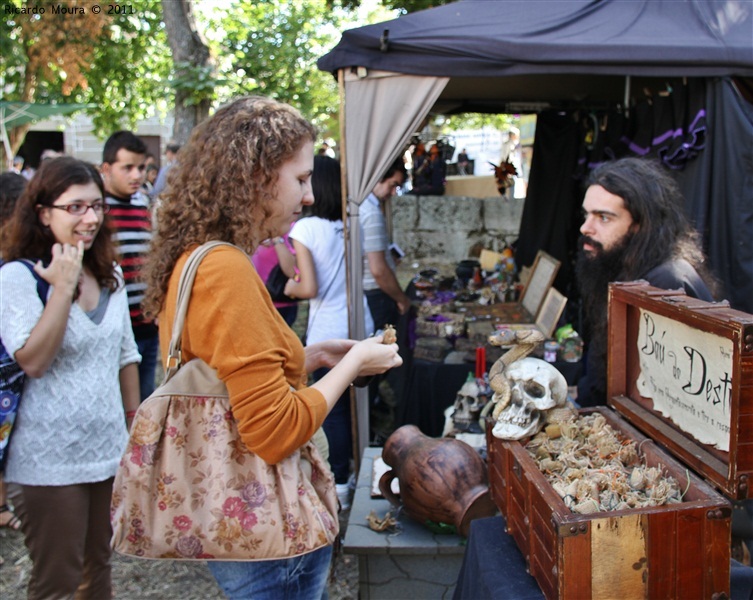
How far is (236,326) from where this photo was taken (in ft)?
4.04

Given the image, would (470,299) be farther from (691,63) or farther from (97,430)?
(97,430)

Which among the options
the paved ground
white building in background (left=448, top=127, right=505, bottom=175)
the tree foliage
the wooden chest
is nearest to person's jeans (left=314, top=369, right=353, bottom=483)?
the paved ground

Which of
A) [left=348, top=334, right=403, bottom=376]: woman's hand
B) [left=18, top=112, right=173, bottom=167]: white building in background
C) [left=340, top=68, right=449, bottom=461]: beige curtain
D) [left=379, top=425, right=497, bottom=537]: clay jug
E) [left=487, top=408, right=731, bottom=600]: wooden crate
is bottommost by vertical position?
[left=379, top=425, right=497, bottom=537]: clay jug

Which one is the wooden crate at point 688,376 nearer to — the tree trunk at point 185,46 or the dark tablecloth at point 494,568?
the dark tablecloth at point 494,568

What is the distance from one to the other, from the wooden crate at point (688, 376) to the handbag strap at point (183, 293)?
0.95 meters

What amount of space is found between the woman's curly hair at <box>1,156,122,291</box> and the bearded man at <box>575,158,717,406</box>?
63.6 inches

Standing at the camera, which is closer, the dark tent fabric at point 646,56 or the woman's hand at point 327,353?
the woman's hand at point 327,353

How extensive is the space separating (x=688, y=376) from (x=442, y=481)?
0.93 meters

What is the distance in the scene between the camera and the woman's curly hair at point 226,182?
133 centimetres

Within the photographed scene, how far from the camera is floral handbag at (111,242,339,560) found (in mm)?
1295

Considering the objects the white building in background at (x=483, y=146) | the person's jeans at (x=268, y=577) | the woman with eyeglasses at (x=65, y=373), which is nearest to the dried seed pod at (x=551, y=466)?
the person's jeans at (x=268, y=577)

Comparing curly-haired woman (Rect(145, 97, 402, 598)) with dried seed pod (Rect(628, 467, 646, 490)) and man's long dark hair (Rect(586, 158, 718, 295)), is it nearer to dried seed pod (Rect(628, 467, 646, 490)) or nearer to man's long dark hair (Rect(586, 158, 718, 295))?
dried seed pod (Rect(628, 467, 646, 490))

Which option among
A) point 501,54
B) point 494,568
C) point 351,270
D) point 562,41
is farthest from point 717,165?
point 494,568

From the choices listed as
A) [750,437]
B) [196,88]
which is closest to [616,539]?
[750,437]
